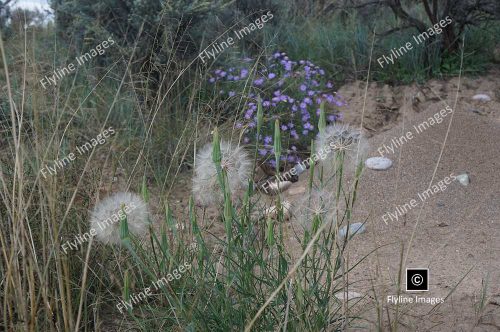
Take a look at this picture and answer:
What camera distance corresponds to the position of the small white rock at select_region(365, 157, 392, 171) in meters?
4.28

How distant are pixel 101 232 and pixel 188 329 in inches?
17.4

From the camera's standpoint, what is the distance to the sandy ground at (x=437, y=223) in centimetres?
253

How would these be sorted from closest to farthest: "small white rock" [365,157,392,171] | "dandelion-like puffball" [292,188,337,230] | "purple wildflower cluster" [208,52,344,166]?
"dandelion-like puffball" [292,188,337,230] → "small white rock" [365,157,392,171] → "purple wildflower cluster" [208,52,344,166]

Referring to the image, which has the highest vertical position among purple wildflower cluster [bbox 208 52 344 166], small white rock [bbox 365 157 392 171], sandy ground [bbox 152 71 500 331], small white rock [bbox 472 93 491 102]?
purple wildflower cluster [bbox 208 52 344 166]

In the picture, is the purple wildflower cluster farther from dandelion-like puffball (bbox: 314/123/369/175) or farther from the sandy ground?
dandelion-like puffball (bbox: 314/123/369/175)

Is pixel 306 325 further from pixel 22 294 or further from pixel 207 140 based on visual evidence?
pixel 207 140

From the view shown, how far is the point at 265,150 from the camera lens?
15.3 feet

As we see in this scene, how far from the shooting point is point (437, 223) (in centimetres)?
372

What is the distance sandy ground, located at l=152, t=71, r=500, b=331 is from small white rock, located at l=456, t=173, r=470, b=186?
28 mm

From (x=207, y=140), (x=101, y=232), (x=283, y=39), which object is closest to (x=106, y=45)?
(x=207, y=140)

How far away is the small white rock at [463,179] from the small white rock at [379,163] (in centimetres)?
Answer: 47

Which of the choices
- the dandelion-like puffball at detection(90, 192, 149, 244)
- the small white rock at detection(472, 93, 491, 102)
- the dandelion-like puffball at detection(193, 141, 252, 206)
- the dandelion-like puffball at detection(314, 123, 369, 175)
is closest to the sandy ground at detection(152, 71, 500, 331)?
the dandelion-like puffball at detection(314, 123, 369, 175)

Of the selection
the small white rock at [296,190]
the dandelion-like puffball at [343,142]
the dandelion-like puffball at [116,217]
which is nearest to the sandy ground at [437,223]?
the small white rock at [296,190]

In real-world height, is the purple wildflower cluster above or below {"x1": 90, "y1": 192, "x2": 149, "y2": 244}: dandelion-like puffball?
above
